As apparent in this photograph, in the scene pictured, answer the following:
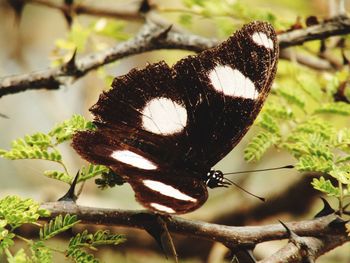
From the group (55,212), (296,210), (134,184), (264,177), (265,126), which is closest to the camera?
(134,184)

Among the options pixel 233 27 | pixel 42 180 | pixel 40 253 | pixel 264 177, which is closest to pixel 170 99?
pixel 40 253

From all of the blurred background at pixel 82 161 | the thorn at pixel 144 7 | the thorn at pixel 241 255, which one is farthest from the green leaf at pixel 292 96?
the thorn at pixel 144 7

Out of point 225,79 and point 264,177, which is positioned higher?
point 225,79

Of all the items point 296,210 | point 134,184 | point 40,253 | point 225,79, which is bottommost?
point 296,210

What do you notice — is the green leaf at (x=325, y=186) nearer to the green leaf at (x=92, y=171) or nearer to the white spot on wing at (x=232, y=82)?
the white spot on wing at (x=232, y=82)

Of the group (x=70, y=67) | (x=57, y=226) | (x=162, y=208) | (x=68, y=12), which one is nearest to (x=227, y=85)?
(x=162, y=208)

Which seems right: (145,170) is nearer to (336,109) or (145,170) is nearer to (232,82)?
(232,82)

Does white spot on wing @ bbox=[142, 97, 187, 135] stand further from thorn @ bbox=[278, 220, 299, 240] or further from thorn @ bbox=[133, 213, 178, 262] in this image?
thorn @ bbox=[278, 220, 299, 240]

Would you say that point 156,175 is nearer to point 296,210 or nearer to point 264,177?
point 296,210
